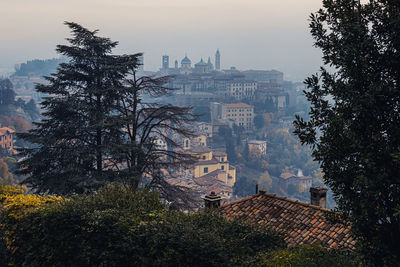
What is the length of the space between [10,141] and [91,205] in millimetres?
56476

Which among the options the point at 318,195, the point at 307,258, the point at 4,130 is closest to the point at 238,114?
the point at 4,130

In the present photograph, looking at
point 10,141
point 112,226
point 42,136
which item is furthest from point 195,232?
point 10,141

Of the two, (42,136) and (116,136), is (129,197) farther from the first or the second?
(42,136)

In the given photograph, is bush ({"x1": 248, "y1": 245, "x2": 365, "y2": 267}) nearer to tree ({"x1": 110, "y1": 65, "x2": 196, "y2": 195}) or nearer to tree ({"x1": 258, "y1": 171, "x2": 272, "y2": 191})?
tree ({"x1": 110, "y1": 65, "x2": 196, "y2": 195})

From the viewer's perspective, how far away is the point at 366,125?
4.15 meters

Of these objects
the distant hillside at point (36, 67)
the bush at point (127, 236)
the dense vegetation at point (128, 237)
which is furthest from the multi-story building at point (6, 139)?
the distant hillside at point (36, 67)

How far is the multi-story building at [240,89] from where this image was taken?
4510 inches

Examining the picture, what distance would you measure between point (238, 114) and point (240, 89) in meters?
22.3

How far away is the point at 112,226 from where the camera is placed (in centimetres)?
606

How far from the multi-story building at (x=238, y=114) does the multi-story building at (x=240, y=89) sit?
18.4m

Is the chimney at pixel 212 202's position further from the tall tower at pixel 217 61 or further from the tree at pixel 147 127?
the tall tower at pixel 217 61

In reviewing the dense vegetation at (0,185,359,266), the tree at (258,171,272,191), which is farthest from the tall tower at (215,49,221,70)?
the dense vegetation at (0,185,359,266)

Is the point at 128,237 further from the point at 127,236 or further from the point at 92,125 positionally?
the point at 92,125

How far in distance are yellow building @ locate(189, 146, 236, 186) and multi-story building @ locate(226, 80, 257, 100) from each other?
51.4m
